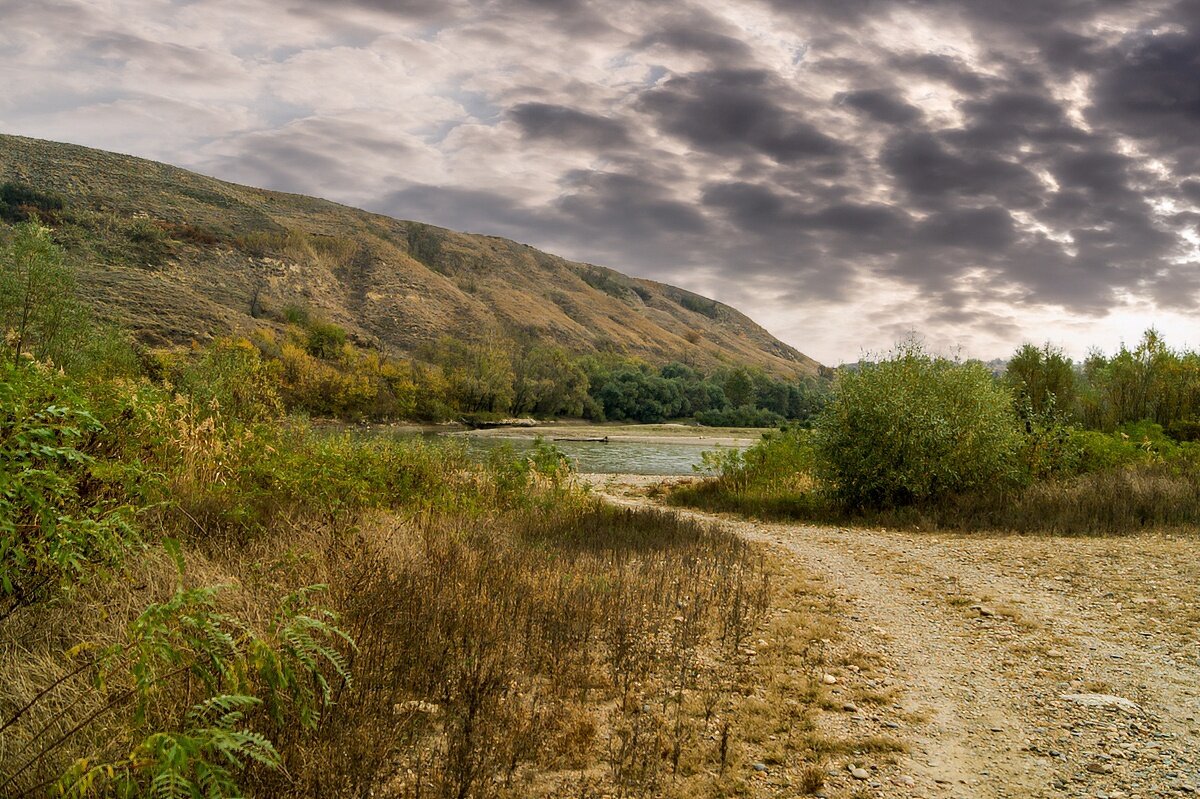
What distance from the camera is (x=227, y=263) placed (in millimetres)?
96438

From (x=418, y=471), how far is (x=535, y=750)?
883 cm

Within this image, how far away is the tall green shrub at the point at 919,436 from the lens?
53.5 ft

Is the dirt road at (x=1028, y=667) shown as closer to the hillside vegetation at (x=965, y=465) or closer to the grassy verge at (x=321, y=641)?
the grassy verge at (x=321, y=641)

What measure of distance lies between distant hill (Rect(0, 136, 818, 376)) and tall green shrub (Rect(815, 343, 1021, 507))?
6775 cm

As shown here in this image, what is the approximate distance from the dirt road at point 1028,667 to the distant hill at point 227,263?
238ft

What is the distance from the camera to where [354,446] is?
41.7 feet

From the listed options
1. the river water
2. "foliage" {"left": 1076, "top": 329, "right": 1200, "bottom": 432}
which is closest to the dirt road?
"foliage" {"left": 1076, "top": 329, "right": 1200, "bottom": 432}

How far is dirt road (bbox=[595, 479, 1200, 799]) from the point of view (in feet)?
14.9

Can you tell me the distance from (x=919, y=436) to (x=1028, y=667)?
10.4 metres

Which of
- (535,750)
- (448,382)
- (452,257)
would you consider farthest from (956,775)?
(452,257)

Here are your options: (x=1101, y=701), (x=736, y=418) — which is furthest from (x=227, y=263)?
(x=1101, y=701)

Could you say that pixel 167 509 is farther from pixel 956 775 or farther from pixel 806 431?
pixel 806 431

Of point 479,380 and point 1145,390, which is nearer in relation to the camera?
point 1145,390

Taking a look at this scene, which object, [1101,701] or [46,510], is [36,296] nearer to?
[46,510]
